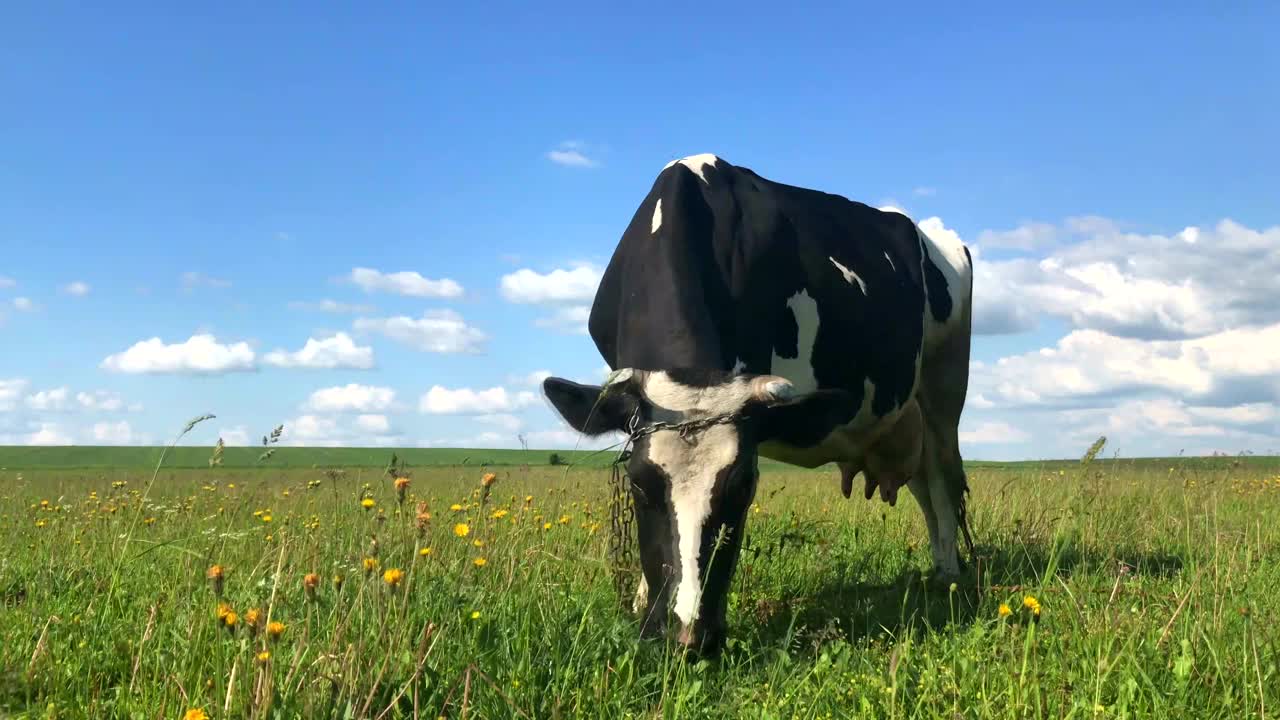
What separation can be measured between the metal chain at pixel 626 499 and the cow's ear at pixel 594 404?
115 millimetres

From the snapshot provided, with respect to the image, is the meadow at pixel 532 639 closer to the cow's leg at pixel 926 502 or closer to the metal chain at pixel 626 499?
the metal chain at pixel 626 499

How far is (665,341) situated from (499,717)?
2.26 m

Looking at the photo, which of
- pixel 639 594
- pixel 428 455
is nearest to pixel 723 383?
pixel 639 594

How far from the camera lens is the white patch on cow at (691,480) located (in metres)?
4.04

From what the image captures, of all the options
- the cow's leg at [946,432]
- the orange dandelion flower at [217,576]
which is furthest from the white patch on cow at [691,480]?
the cow's leg at [946,432]

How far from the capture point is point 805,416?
5352mm

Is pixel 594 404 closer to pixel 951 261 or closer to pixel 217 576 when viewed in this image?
pixel 217 576

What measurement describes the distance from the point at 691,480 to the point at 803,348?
2019 mm

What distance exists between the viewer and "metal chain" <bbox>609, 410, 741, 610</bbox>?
13.9ft

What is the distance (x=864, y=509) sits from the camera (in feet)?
31.9

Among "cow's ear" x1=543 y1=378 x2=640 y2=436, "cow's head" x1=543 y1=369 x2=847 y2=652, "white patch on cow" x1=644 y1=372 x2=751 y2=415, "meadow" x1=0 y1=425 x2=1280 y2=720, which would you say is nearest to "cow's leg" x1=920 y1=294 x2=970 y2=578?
"meadow" x1=0 y1=425 x2=1280 y2=720

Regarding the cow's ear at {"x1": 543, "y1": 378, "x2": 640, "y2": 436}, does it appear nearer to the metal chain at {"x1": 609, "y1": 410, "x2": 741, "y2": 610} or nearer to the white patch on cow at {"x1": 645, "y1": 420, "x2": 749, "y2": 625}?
the metal chain at {"x1": 609, "y1": 410, "x2": 741, "y2": 610}

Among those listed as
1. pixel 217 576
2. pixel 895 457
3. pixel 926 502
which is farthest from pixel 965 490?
pixel 217 576

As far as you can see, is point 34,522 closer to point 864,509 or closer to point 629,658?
point 629,658
